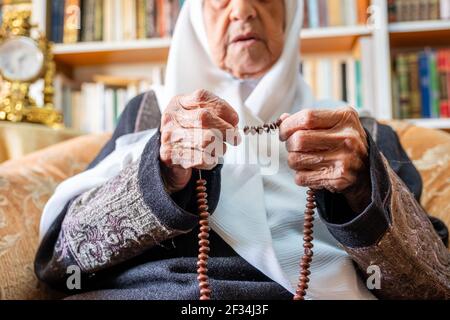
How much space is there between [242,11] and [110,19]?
1096mm

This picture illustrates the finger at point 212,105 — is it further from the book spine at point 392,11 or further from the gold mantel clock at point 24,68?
the book spine at point 392,11

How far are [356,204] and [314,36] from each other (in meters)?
1.31

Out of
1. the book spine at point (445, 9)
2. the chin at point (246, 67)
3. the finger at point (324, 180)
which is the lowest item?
the finger at point (324, 180)

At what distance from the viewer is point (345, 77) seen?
1.88 metres

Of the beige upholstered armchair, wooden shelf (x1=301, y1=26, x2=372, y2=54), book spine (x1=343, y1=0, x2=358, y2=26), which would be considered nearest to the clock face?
the beige upholstered armchair

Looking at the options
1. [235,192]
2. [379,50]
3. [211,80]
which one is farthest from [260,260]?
[379,50]

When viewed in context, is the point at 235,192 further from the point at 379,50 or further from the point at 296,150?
the point at 379,50

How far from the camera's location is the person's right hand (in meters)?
0.64

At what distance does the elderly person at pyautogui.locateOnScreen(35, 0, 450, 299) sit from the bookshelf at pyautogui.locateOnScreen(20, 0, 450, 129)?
2.45 feet

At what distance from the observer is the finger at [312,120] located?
627mm

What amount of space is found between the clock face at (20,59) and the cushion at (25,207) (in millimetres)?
591

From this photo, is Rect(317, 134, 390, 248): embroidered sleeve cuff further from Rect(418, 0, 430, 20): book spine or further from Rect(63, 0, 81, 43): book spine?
Rect(63, 0, 81, 43): book spine

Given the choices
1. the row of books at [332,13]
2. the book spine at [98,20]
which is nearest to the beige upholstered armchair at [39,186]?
the row of books at [332,13]

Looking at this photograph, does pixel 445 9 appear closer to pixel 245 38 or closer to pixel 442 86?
pixel 442 86
